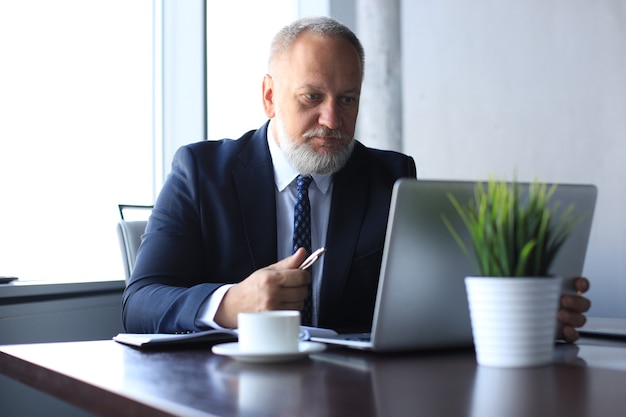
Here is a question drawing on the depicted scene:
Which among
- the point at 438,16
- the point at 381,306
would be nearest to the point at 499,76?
the point at 438,16

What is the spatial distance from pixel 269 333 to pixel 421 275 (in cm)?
28

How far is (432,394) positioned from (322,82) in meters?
1.36

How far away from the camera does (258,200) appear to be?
215 cm

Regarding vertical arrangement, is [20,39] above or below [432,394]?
above

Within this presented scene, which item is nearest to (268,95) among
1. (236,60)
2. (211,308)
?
(211,308)

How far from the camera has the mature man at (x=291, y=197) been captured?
208 cm

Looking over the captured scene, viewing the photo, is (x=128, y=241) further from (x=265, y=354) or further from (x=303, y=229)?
(x=265, y=354)

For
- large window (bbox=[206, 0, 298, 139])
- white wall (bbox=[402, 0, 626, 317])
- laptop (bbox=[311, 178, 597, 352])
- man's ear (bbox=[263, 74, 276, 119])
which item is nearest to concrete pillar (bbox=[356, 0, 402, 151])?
white wall (bbox=[402, 0, 626, 317])

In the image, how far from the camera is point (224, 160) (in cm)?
224

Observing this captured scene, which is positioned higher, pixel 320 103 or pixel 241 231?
pixel 320 103

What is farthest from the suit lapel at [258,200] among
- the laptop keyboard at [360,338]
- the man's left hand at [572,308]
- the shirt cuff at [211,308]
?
the man's left hand at [572,308]

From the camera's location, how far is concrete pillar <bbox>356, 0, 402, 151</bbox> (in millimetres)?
4215

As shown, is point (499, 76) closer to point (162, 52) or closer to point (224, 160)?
point (162, 52)

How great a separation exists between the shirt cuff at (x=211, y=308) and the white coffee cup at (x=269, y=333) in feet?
1.22
